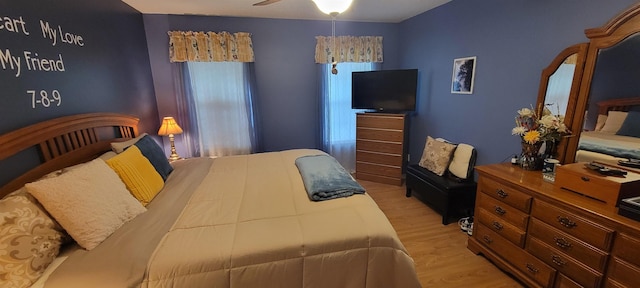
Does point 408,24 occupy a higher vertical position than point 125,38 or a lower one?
higher

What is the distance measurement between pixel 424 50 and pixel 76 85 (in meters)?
3.71

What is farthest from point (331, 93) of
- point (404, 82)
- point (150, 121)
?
point (150, 121)

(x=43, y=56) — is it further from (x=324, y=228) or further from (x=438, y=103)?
(x=438, y=103)

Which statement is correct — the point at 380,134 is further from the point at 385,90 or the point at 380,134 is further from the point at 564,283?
the point at 564,283

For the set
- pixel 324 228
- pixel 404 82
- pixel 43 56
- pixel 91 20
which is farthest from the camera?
pixel 404 82

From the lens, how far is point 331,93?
3957 mm

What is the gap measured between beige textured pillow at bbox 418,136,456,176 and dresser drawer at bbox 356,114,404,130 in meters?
0.47

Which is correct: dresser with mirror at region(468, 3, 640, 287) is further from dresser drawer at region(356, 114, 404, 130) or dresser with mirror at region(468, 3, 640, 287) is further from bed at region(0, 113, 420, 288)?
dresser drawer at region(356, 114, 404, 130)

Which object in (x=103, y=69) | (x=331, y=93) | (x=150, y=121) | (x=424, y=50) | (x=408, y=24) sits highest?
(x=408, y=24)

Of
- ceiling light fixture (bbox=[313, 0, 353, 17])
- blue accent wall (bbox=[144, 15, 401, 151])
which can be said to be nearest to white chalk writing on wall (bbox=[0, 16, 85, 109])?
blue accent wall (bbox=[144, 15, 401, 151])

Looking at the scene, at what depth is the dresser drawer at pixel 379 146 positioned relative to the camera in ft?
11.8

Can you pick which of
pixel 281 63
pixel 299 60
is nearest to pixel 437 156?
pixel 299 60

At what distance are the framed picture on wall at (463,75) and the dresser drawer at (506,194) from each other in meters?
1.20

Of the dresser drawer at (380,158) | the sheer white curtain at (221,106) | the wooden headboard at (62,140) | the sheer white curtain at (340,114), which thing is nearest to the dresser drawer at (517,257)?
the dresser drawer at (380,158)
